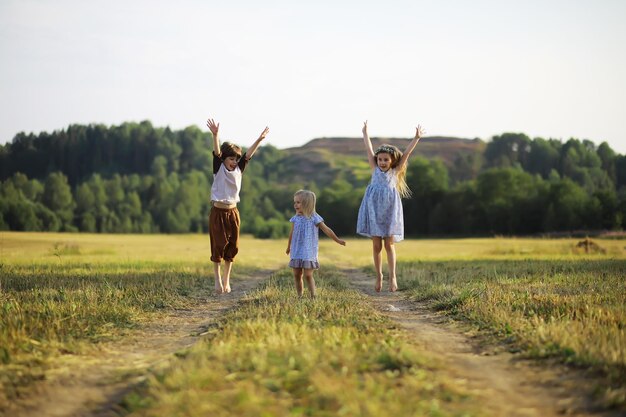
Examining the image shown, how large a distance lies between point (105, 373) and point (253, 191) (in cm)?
14820

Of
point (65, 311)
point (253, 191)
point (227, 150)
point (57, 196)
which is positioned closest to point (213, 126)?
point (227, 150)

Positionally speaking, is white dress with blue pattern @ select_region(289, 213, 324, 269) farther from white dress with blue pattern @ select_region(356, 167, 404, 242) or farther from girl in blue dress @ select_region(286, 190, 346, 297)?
white dress with blue pattern @ select_region(356, 167, 404, 242)

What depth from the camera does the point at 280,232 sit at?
106250 mm

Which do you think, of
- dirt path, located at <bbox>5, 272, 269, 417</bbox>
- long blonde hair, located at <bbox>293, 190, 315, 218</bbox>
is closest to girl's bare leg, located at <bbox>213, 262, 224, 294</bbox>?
long blonde hair, located at <bbox>293, 190, 315, 218</bbox>

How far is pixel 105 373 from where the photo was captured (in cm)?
577

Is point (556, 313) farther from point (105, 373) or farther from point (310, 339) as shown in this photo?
point (105, 373)

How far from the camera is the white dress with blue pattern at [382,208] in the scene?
1237cm

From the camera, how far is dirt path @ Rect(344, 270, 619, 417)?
4.69 metres

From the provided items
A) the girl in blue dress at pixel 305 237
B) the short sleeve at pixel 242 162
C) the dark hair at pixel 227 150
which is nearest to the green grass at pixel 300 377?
the girl in blue dress at pixel 305 237

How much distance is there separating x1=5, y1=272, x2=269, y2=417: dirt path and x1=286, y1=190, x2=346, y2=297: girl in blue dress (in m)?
2.83

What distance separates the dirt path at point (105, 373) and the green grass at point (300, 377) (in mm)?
297

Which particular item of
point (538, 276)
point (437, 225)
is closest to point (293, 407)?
point (538, 276)

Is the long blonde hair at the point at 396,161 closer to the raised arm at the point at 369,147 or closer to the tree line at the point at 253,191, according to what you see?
the raised arm at the point at 369,147

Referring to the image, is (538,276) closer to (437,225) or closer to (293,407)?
(293,407)
